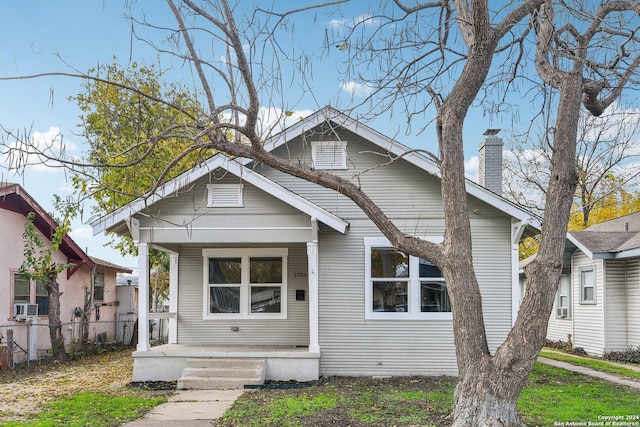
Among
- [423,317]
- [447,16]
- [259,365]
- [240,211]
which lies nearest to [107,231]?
[240,211]

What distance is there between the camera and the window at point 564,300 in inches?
738

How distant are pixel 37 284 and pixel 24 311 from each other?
3.37 ft

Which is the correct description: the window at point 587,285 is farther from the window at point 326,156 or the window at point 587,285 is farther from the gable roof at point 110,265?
the gable roof at point 110,265

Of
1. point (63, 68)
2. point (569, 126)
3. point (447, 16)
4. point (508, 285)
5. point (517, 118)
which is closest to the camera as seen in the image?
point (63, 68)

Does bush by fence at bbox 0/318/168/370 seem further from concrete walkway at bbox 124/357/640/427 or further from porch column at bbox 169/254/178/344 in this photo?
concrete walkway at bbox 124/357/640/427

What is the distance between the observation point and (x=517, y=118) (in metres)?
7.99

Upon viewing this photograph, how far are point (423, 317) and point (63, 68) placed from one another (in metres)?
8.09

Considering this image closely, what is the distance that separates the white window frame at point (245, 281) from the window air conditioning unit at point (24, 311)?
5437 millimetres

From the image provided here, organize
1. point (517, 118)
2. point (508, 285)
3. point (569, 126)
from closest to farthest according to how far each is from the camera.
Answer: point (569, 126)
point (517, 118)
point (508, 285)

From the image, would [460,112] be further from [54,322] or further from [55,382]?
[54,322]

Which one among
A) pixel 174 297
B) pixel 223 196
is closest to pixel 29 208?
pixel 174 297

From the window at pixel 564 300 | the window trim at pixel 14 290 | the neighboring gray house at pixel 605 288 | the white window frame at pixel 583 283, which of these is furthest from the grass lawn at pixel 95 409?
the window at pixel 564 300

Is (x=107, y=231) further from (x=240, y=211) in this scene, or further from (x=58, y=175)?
(x=58, y=175)

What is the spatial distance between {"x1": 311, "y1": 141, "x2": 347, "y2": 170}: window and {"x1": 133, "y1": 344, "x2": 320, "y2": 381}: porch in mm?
3789
